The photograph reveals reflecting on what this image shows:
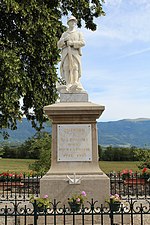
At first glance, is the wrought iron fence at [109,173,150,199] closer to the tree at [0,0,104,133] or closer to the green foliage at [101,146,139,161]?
the tree at [0,0,104,133]

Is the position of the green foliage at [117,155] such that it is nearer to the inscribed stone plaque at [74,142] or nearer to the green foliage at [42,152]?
the green foliage at [42,152]

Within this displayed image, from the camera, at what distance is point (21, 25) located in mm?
14055

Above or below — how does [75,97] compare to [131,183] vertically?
above

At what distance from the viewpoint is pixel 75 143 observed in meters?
7.83

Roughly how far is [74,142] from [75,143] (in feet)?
0.11

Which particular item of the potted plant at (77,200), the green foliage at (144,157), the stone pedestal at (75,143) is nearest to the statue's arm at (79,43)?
the stone pedestal at (75,143)

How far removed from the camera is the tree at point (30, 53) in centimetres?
1313

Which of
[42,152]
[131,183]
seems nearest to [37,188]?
[131,183]

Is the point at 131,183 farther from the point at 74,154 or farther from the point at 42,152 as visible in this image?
the point at 74,154

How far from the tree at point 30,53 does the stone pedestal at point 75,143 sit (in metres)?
5.70

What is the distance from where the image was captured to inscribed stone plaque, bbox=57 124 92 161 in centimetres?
777

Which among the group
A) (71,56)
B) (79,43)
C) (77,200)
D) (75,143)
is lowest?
(77,200)

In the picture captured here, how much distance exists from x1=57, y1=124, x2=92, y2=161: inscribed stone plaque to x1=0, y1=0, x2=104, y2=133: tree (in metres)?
5.83

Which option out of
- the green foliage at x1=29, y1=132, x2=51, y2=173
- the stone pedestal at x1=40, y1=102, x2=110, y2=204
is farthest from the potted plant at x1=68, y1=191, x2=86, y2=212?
the green foliage at x1=29, y1=132, x2=51, y2=173
